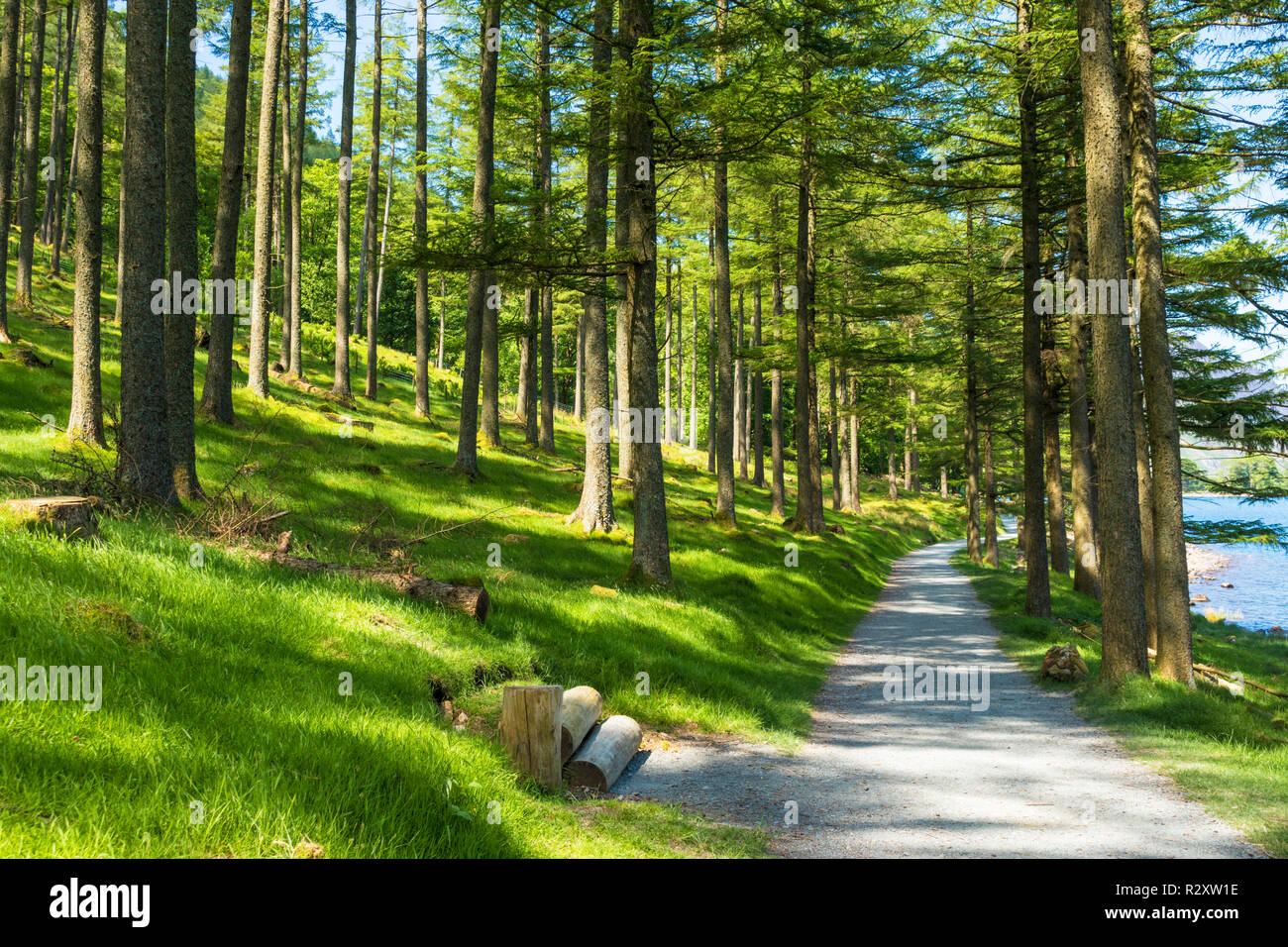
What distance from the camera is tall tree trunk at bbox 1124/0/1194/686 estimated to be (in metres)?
11.0

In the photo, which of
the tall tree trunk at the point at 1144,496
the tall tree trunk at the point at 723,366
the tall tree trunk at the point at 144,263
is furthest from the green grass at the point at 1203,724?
the tall tree trunk at the point at 144,263

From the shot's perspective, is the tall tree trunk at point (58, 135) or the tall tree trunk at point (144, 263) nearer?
the tall tree trunk at point (144, 263)

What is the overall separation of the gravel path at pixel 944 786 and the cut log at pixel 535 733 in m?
0.94

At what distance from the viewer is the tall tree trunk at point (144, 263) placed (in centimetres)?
889

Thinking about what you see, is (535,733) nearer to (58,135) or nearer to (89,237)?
(89,237)

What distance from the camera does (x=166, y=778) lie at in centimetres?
385

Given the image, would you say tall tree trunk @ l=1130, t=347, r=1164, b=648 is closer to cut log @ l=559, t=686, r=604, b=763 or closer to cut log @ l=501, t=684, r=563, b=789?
cut log @ l=559, t=686, r=604, b=763

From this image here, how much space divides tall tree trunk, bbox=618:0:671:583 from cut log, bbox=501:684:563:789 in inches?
241

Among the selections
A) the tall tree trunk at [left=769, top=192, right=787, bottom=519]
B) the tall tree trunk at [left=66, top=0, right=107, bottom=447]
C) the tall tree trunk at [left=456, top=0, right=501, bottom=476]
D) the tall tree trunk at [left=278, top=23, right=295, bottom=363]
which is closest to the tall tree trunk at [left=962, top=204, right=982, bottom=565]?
the tall tree trunk at [left=769, top=192, right=787, bottom=519]

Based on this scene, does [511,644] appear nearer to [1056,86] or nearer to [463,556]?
[463,556]

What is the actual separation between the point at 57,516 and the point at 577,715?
15.0 feet

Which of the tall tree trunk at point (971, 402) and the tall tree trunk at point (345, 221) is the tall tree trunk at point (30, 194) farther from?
the tall tree trunk at point (971, 402)

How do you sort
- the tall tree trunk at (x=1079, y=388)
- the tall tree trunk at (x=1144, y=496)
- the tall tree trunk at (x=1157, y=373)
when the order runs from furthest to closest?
1. the tall tree trunk at (x=1079, y=388)
2. the tall tree trunk at (x=1144, y=496)
3. the tall tree trunk at (x=1157, y=373)
